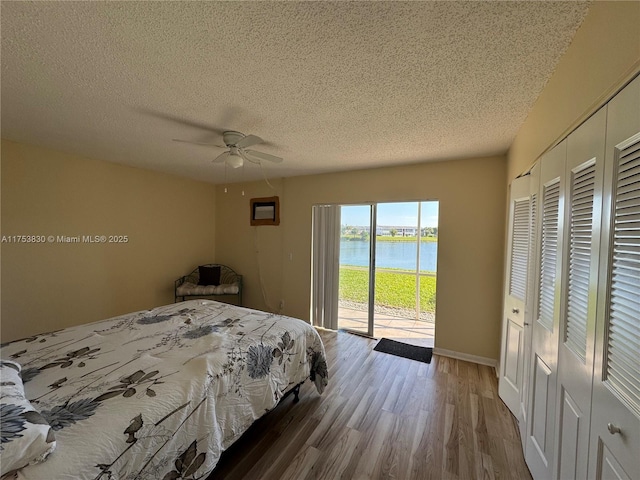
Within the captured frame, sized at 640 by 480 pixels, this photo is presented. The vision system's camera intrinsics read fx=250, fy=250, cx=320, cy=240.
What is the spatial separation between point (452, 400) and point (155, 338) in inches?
100

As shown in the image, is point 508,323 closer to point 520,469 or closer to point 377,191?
point 520,469

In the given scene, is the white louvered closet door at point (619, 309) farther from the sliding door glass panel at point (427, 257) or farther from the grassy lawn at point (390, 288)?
the sliding door glass panel at point (427, 257)

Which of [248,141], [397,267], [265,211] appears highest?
[248,141]

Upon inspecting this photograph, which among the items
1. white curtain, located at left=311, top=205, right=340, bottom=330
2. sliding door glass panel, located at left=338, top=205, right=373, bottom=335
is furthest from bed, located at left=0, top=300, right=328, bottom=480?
sliding door glass panel, located at left=338, top=205, right=373, bottom=335

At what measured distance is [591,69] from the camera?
3.15 ft

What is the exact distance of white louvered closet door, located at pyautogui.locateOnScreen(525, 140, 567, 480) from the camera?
1.24 meters

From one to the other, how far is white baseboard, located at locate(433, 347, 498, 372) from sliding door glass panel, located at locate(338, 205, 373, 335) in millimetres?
955

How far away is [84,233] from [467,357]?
16.5 ft

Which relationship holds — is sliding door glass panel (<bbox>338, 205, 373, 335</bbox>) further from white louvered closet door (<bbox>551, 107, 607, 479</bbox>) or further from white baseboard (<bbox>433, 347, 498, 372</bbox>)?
white louvered closet door (<bbox>551, 107, 607, 479</bbox>)

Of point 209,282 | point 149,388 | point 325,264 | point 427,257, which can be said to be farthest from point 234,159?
point 427,257

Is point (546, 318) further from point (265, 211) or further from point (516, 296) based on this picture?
point (265, 211)

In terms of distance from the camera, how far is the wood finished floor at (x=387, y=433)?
158 cm

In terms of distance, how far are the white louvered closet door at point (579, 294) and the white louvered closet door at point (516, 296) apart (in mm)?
766

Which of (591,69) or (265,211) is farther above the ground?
(591,69)
